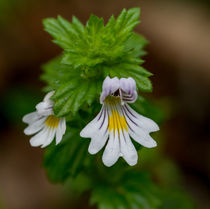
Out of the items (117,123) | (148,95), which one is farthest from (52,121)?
(148,95)

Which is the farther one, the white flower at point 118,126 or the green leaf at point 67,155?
the green leaf at point 67,155

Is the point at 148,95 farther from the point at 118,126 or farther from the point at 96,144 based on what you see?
the point at 96,144

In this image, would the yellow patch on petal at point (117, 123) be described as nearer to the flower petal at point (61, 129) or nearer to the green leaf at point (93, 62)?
the green leaf at point (93, 62)

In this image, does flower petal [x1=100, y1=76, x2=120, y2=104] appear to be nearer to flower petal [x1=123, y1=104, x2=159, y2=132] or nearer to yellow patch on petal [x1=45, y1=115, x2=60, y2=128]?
flower petal [x1=123, y1=104, x2=159, y2=132]

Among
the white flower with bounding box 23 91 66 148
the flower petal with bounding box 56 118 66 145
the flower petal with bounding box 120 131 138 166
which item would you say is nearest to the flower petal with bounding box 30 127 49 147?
the white flower with bounding box 23 91 66 148

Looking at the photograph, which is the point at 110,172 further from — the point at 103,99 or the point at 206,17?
the point at 206,17

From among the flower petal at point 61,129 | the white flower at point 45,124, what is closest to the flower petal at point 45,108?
the white flower at point 45,124
